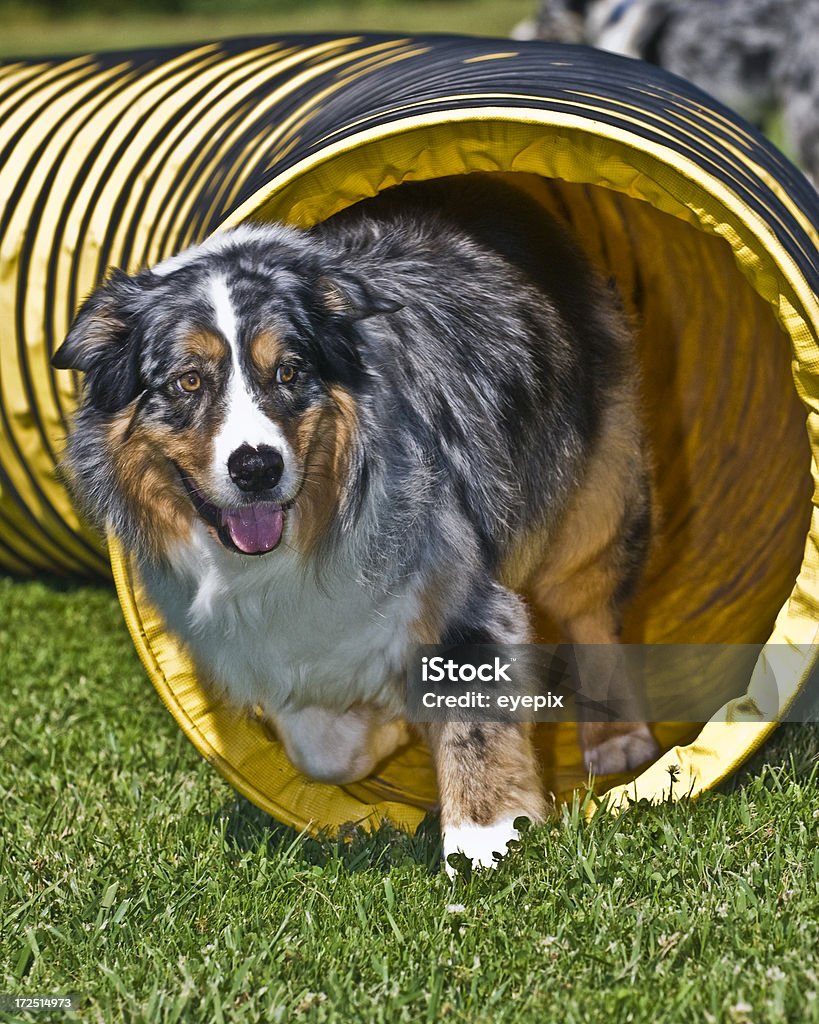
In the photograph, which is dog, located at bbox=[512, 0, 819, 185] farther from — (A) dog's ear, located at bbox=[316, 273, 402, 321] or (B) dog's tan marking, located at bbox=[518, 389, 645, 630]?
(A) dog's ear, located at bbox=[316, 273, 402, 321]

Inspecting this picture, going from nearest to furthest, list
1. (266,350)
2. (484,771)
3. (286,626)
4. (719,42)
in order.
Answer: (266,350) → (484,771) → (286,626) → (719,42)

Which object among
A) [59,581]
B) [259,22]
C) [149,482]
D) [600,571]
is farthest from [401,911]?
[259,22]

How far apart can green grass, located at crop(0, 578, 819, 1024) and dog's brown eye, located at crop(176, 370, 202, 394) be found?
1.32 meters

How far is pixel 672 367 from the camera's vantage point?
5.50 meters

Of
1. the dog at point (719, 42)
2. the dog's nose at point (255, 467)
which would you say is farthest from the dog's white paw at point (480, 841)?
the dog at point (719, 42)

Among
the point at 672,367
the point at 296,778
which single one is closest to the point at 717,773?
the point at 296,778

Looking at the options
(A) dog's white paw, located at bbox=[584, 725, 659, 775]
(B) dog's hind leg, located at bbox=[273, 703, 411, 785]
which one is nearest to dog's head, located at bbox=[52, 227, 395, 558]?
(B) dog's hind leg, located at bbox=[273, 703, 411, 785]

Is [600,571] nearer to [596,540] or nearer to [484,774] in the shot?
[596,540]

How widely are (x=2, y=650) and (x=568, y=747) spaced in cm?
252

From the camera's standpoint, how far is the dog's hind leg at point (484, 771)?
11.9ft

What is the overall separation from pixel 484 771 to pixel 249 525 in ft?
2.99

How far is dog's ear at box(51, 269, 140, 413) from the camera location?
364cm

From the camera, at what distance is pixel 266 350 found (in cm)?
340

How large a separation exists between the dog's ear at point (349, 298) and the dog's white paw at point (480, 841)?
1399 millimetres
